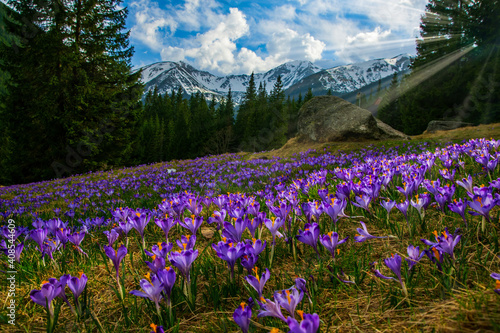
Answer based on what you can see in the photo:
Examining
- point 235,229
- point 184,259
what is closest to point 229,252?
point 184,259

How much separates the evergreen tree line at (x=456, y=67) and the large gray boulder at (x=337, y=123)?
17.3m

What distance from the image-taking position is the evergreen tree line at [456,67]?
22109 mm

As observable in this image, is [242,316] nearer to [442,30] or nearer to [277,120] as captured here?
[442,30]

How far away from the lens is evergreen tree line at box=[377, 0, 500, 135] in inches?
870

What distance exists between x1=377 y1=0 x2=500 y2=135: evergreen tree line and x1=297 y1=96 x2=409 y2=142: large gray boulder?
56.7 feet

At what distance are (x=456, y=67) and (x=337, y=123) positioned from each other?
23586mm

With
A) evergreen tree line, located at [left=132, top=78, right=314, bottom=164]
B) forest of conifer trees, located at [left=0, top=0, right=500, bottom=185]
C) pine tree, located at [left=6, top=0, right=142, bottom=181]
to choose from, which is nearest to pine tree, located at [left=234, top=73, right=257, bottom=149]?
evergreen tree line, located at [left=132, top=78, right=314, bottom=164]

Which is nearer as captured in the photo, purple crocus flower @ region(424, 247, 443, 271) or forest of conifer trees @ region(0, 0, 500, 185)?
purple crocus flower @ region(424, 247, 443, 271)

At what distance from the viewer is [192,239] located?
1.54 m

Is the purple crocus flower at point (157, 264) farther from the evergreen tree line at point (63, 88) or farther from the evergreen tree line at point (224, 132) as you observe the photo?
the evergreen tree line at point (224, 132)

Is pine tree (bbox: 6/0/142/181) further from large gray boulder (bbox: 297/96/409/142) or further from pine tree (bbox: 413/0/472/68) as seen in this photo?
pine tree (bbox: 413/0/472/68)

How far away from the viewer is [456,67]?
25.4 metres

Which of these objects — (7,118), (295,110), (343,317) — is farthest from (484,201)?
(295,110)

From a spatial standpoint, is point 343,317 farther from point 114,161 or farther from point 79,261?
point 114,161
